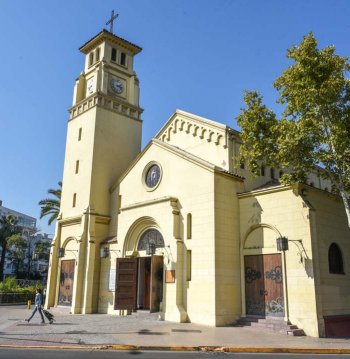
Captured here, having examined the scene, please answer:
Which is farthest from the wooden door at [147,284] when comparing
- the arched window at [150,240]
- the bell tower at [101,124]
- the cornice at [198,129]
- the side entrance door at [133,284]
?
the cornice at [198,129]

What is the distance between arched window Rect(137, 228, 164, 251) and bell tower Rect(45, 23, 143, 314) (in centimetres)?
358

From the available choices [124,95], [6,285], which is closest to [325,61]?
[124,95]

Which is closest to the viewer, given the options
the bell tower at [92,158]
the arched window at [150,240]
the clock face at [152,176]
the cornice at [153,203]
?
the cornice at [153,203]

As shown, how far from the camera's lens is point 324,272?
649 inches

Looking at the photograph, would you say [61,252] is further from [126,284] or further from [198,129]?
[198,129]

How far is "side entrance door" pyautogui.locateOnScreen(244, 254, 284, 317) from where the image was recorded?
1683 centimetres

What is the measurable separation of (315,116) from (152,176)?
417 inches

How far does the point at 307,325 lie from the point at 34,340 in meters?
10.2

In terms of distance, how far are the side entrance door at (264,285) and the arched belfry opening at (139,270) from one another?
4.97 metres

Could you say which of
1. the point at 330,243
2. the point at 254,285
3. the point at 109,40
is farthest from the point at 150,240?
the point at 109,40

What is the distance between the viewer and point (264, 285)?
57.3 feet

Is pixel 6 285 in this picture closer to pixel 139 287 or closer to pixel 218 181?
pixel 139 287

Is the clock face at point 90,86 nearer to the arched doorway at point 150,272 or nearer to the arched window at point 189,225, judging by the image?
the arched doorway at point 150,272

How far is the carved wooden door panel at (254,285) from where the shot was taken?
1748 centimetres
